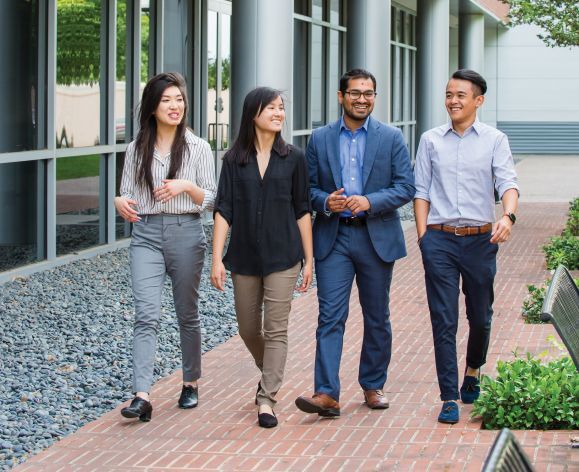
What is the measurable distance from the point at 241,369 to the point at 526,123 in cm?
3611

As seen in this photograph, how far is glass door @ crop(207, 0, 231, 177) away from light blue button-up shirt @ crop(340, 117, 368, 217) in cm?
1102

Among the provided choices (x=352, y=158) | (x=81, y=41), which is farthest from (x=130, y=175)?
(x=81, y=41)

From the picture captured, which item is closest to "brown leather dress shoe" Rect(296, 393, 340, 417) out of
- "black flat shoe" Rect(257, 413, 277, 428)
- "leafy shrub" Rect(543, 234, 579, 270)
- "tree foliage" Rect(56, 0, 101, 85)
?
"black flat shoe" Rect(257, 413, 277, 428)

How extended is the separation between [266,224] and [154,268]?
24.5 inches

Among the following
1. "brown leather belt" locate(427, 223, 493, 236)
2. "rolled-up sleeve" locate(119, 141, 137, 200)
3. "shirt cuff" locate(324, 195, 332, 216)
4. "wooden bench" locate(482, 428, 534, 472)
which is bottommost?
"wooden bench" locate(482, 428, 534, 472)

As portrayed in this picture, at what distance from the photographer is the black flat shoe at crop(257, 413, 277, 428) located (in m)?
5.85

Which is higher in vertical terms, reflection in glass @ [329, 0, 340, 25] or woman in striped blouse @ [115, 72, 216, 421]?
reflection in glass @ [329, 0, 340, 25]

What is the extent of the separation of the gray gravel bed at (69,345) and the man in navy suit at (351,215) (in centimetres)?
135

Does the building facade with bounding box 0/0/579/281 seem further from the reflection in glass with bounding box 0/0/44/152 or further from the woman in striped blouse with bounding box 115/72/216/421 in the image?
the woman in striped blouse with bounding box 115/72/216/421

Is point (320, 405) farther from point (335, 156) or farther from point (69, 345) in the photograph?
point (69, 345)

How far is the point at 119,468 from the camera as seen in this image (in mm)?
5211

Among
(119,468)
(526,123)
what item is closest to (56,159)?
(119,468)

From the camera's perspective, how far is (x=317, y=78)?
2136cm

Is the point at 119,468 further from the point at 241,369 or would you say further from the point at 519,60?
the point at 519,60
